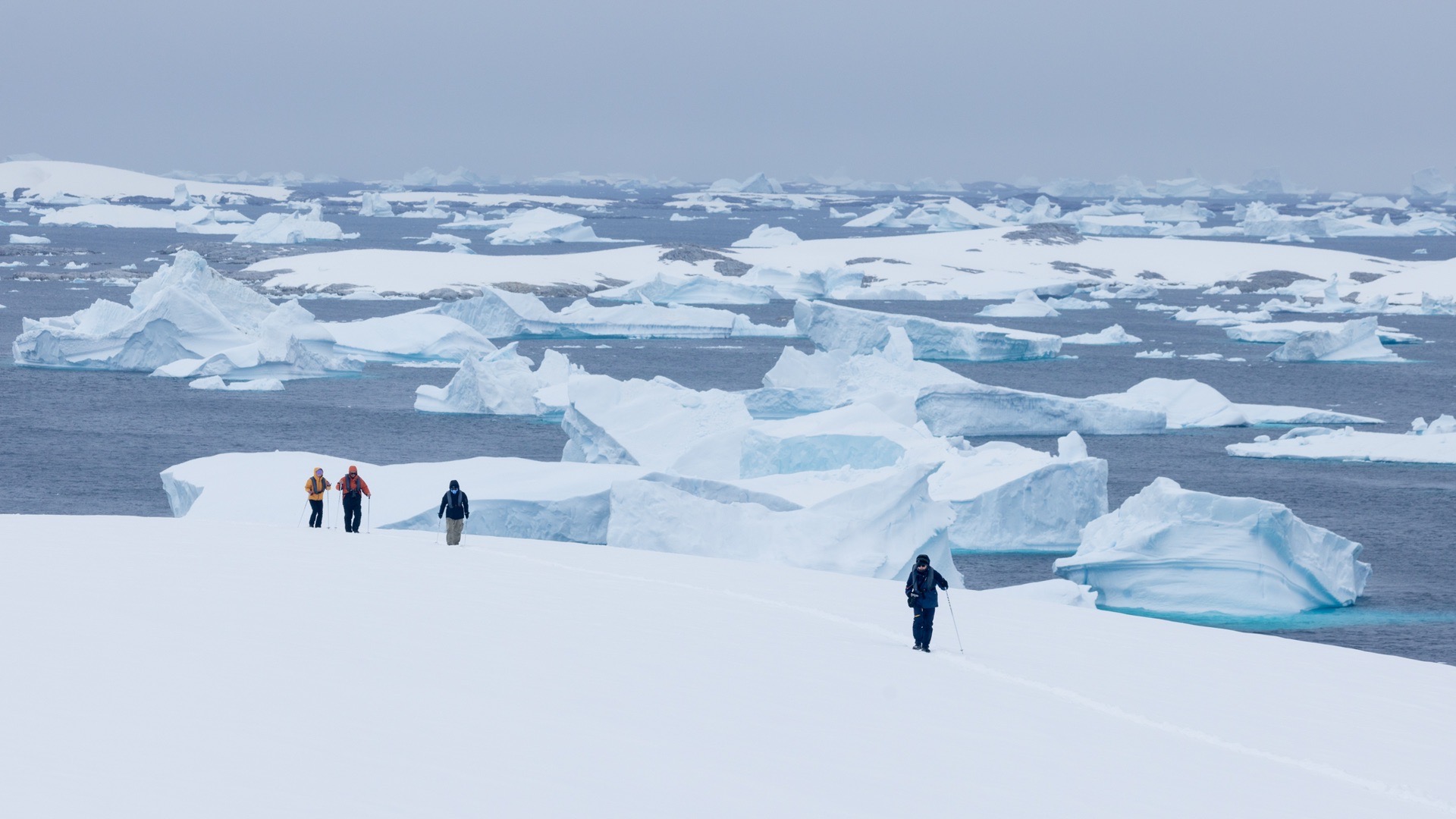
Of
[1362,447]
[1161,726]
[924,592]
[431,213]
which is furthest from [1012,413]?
[431,213]

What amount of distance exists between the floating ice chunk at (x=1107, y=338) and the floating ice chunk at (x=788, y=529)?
1206 inches

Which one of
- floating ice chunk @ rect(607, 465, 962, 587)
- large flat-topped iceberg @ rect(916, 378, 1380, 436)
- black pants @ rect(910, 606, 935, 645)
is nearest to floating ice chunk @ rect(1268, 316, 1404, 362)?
large flat-topped iceberg @ rect(916, 378, 1380, 436)

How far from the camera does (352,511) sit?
43.5 ft

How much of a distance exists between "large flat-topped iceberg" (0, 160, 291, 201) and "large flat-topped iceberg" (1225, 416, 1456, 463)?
410 ft

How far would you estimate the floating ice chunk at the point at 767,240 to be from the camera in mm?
83375

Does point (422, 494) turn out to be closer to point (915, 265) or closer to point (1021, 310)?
point (1021, 310)

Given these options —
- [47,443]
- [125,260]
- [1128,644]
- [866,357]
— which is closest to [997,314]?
[866,357]

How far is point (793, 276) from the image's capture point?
65.1m

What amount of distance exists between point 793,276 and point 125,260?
1224 inches

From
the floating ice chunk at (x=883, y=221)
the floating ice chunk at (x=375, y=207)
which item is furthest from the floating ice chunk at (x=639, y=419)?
the floating ice chunk at (x=375, y=207)

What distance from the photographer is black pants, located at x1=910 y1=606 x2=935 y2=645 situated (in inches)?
387

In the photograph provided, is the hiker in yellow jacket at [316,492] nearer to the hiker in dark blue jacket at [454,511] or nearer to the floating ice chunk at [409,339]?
the hiker in dark blue jacket at [454,511]

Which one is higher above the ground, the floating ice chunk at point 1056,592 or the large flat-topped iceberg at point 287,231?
the large flat-topped iceberg at point 287,231

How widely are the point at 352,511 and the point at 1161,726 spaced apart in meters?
7.35
